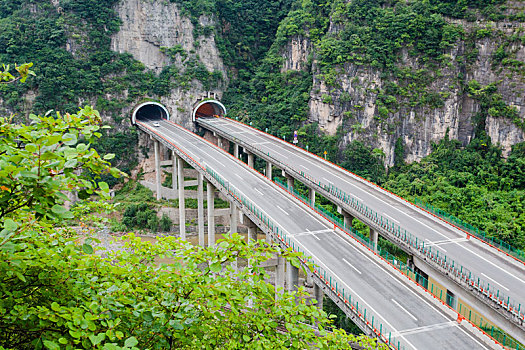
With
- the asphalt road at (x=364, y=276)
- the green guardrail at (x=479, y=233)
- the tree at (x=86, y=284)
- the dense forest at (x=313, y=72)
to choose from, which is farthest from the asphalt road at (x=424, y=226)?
the tree at (x=86, y=284)

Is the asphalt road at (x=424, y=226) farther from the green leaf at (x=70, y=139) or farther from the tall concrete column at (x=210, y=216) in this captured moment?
the green leaf at (x=70, y=139)

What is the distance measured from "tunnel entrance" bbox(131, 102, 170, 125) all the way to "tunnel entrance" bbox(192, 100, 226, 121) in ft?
19.7

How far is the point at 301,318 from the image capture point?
9297 mm

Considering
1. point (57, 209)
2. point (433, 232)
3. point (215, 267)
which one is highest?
point (57, 209)

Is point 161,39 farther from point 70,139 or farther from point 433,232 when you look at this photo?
point 70,139

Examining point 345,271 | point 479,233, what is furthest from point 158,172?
point 479,233

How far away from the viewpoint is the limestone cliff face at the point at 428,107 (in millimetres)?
59656

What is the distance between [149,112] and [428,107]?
5096 centimetres

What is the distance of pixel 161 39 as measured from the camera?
8669 cm

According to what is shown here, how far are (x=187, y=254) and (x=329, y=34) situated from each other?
230 feet

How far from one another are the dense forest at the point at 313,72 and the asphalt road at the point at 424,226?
961cm

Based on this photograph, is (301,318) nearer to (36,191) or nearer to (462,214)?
(36,191)

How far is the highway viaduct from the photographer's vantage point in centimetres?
2659

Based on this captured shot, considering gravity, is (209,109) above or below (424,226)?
above
